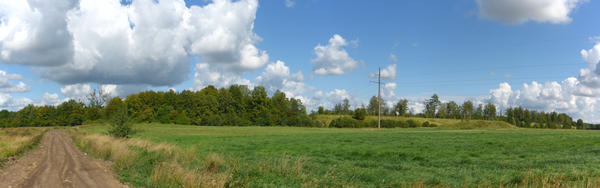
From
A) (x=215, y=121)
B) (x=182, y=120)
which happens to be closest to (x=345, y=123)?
(x=215, y=121)

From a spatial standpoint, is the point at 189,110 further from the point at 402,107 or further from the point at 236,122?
the point at 402,107

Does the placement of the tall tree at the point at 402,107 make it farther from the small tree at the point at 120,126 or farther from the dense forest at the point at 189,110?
the small tree at the point at 120,126

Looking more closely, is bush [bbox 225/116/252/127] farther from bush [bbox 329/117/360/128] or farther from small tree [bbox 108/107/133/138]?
small tree [bbox 108/107/133/138]

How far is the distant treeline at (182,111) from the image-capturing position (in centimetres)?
9600

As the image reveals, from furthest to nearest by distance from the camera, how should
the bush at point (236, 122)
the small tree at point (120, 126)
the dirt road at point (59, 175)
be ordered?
the bush at point (236, 122) → the small tree at point (120, 126) → the dirt road at point (59, 175)

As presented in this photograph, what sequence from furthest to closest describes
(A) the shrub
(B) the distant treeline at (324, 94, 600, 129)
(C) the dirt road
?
(B) the distant treeline at (324, 94, 600, 129) < (A) the shrub < (C) the dirt road

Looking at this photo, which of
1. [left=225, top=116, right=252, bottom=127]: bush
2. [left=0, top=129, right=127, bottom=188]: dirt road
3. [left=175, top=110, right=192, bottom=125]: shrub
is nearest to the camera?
[left=0, top=129, right=127, bottom=188]: dirt road

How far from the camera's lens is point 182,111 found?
98312 mm

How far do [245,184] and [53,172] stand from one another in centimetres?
1142

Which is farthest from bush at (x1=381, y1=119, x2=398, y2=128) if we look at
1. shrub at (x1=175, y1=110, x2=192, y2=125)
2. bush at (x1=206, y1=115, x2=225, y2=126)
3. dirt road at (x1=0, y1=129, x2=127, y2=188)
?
dirt road at (x1=0, y1=129, x2=127, y2=188)

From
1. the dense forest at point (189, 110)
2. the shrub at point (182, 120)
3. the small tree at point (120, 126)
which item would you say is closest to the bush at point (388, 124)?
the dense forest at point (189, 110)

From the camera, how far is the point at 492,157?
16.6 metres

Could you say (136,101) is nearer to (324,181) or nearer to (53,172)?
(53,172)

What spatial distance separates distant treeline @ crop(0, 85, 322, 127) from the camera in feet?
315
